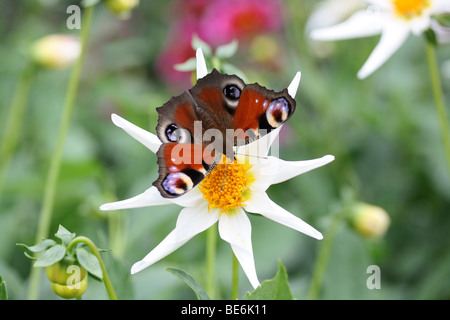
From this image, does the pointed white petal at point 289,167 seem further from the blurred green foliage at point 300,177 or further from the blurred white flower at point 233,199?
the blurred green foliage at point 300,177

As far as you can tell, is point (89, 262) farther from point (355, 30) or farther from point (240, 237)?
point (355, 30)

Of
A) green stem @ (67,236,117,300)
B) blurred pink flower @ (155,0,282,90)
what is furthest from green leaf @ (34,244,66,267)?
blurred pink flower @ (155,0,282,90)

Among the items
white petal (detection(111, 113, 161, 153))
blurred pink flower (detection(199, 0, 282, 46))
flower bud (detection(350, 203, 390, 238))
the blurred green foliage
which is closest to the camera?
white petal (detection(111, 113, 161, 153))

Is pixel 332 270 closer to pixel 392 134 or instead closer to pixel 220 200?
pixel 220 200

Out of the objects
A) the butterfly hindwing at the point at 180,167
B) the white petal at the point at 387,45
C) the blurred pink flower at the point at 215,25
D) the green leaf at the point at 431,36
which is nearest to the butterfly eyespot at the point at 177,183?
the butterfly hindwing at the point at 180,167

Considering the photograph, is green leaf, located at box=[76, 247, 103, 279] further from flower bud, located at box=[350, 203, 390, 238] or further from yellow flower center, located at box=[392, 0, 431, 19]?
yellow flower center, located at box=[392, 0, 431, 19]

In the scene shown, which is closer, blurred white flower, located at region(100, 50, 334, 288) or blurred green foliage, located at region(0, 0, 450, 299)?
blurred white flower, located at region(100, 50, 334, 288)

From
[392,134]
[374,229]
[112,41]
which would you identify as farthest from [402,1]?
[112,41]

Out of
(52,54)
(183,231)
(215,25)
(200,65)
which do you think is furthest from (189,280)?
(215,25)
